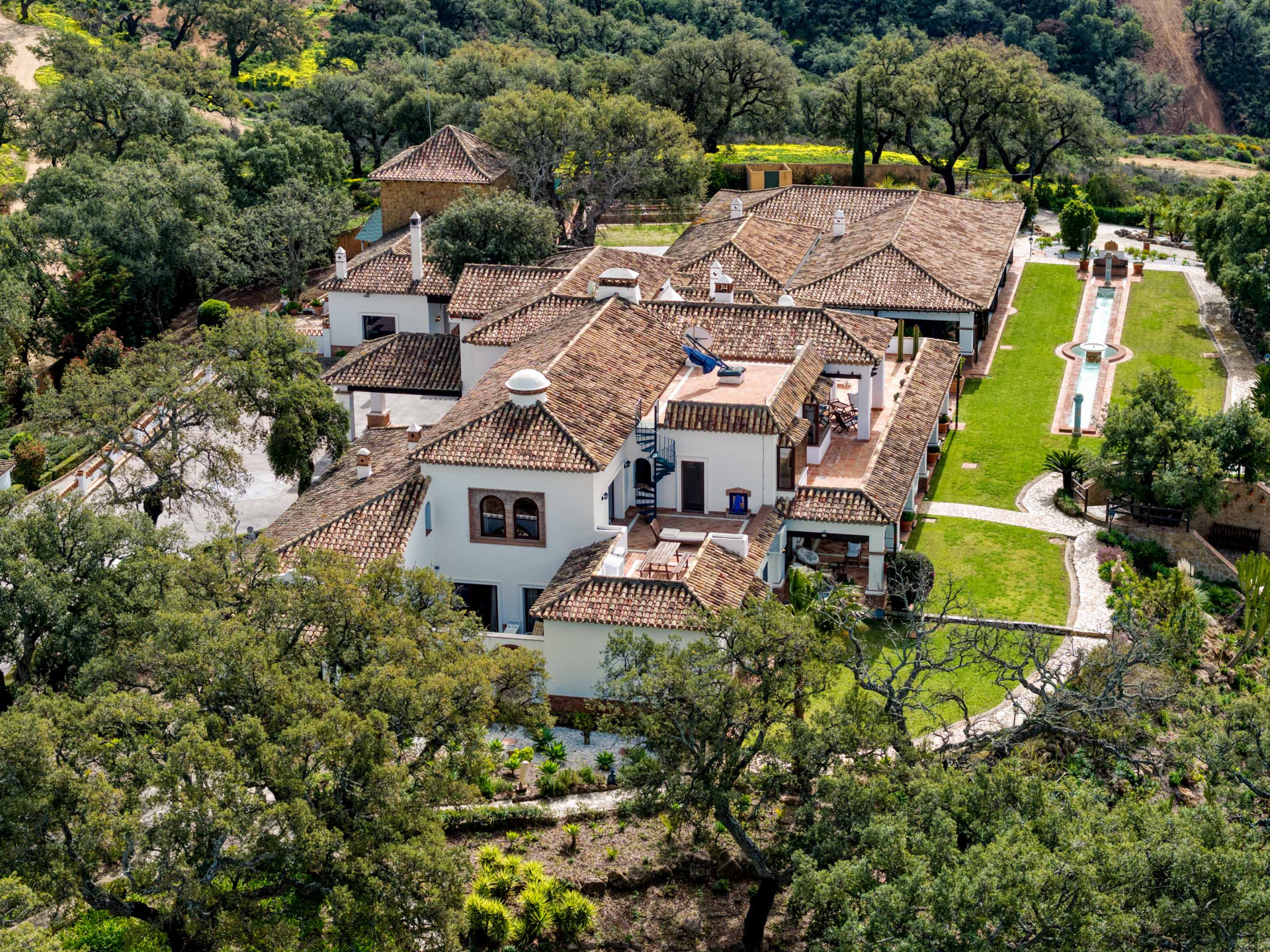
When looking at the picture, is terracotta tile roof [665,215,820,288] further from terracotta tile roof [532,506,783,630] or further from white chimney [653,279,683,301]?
terracotta tile roof [532,506,783,630]

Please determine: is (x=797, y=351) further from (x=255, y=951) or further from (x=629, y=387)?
(x=255, y=951)

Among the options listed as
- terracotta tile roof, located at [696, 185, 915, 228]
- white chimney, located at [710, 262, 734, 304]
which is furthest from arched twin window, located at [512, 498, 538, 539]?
terracotta tile roof, located at [696, 185, 915, 228]

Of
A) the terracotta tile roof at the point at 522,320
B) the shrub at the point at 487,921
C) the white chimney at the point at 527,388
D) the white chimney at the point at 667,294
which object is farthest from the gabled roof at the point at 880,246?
the shrub at the point at 487,921

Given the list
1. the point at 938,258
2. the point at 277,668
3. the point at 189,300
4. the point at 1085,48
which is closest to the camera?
the point at 277,668

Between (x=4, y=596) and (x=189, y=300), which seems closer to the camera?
(x=4, y=596)

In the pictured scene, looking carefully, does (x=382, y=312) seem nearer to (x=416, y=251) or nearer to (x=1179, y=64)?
(x=416, y=251)

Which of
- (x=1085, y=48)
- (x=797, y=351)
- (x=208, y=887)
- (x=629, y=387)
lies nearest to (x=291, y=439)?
(x=629, y=387)

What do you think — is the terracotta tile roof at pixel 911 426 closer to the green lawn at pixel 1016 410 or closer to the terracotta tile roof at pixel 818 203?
the green lawn at pixel 1016 410
